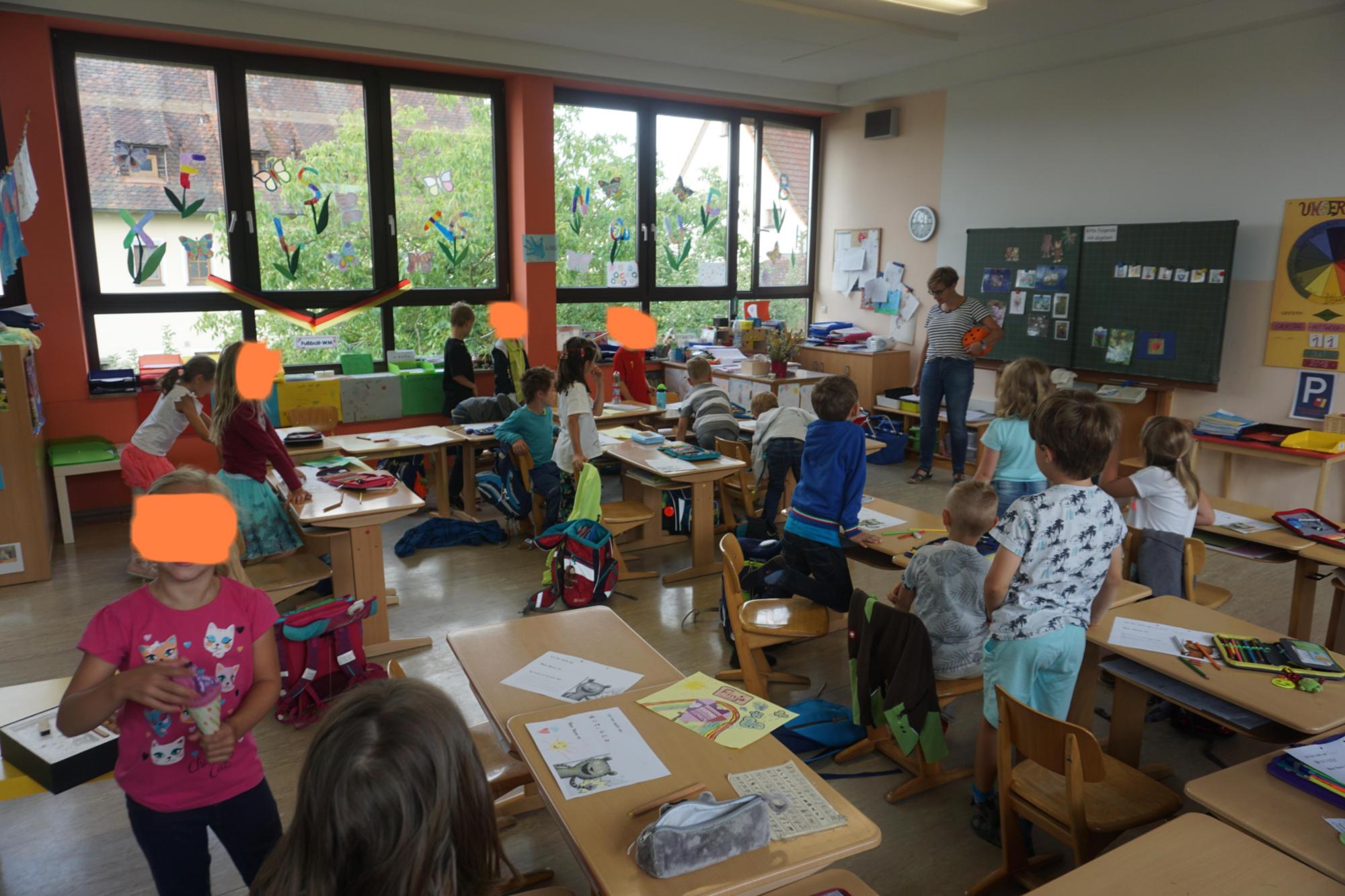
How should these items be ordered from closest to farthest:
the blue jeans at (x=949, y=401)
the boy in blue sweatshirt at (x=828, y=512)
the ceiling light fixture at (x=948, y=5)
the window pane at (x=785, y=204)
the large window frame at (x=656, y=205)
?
the boy in blue sweatshirt at (x=828, y=512) → the ceiling light fixture at (x=948, y=5) → the blue jeans at (x=949, y=401) → the large window frame at (x=656, y=205) → the window pane at (x=785, y=204)

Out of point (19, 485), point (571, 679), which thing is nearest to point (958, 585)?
point (571, 679)

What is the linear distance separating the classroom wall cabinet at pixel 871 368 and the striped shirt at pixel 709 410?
2.62 meters

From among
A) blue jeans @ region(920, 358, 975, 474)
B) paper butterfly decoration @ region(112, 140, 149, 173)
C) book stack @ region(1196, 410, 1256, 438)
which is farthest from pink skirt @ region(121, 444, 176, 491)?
book stack @ region(1196, 410, 1256, 438)

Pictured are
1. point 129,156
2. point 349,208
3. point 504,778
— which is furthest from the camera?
point 349,208

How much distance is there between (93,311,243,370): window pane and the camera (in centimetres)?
618

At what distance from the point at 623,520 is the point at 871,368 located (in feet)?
13.1

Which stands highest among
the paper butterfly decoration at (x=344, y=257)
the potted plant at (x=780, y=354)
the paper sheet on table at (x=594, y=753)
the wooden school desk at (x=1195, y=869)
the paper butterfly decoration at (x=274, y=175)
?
the paper butterfly decoration at (x=274, y=175)

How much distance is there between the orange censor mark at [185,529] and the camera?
1777 mm

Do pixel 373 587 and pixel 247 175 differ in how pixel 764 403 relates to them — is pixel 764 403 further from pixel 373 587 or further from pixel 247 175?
pixel 247 175

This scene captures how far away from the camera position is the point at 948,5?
542 centimetres

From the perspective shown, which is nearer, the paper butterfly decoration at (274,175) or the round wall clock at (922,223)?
the paper butterfly decoration at (274,175)

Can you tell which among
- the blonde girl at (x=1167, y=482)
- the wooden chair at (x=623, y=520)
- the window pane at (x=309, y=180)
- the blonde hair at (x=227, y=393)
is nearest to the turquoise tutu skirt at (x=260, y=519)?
the blonde hair at (x=227, y=393)

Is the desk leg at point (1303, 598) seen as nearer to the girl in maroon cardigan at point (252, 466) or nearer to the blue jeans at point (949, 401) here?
the blue jeans at point (949, 401)

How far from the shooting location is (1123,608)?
9.00 feet
